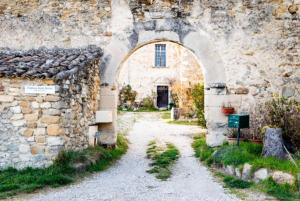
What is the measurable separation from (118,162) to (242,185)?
3166mm

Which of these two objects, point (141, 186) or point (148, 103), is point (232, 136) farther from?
point (148, 103)

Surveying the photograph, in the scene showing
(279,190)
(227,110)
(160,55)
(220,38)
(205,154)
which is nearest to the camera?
(279,190)

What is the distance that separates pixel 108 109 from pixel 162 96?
16889 mm

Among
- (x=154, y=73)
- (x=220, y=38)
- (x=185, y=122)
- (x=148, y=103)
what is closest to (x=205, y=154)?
(x=220, y=38)

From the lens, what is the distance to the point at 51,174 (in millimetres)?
6879

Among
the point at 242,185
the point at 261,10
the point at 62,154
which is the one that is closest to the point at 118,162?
the point at 62,154

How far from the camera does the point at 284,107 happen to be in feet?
27.5

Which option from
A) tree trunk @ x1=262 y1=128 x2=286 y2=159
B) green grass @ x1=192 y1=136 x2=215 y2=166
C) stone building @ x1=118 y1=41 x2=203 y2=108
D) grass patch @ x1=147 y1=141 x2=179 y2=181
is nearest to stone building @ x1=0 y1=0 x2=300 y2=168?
green grass @ x1=192 y1=136 x2=215 y2=166

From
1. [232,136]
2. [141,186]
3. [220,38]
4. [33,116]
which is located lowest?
[141,186]

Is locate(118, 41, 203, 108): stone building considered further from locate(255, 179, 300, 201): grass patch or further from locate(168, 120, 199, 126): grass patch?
locate(255, 179, 300, 201): grass patch

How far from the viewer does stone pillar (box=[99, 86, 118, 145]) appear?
9664 millimetres

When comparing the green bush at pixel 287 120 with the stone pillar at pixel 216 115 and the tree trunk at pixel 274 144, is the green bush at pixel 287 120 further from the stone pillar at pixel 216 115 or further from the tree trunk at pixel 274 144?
the stone pillar at pixel 216 115

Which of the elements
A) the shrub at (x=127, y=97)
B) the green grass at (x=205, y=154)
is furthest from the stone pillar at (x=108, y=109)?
the shrub at (x=127, y=97)

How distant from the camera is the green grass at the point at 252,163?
19.8ft
